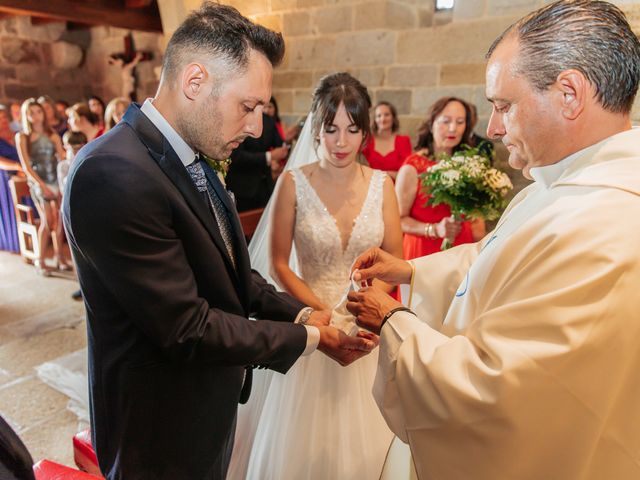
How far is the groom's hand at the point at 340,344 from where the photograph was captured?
170 cm

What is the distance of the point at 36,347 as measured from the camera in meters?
4.07

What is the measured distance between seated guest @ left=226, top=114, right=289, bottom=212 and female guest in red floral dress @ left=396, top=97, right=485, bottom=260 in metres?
1.64

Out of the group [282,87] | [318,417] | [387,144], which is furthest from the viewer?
[282,87]

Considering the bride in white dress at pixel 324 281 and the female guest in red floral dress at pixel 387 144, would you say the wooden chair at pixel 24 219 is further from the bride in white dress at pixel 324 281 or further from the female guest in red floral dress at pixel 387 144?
the bride in white dress at pixel 324 281

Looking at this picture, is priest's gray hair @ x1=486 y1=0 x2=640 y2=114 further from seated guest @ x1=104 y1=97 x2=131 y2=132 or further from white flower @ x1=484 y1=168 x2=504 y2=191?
seated guest @ x1=104 y1=97 x2=131 y2=132

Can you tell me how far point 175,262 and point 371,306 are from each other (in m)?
0.63

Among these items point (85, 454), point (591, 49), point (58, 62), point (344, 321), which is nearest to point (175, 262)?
point (344, 321)

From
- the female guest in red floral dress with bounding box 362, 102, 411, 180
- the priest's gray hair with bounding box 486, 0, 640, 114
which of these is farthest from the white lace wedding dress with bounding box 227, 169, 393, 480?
the female guest in red floral dress with bounding box 362, 102, 411, 180

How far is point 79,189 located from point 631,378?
145 cm

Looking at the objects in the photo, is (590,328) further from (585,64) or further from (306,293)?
(306,293)

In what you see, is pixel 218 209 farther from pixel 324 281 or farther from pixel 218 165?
pixel 324 281

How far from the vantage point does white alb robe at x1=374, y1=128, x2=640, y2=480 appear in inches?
39.8

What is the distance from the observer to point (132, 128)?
1272 millimetres

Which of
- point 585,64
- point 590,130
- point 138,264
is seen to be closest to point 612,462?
point 590,130
